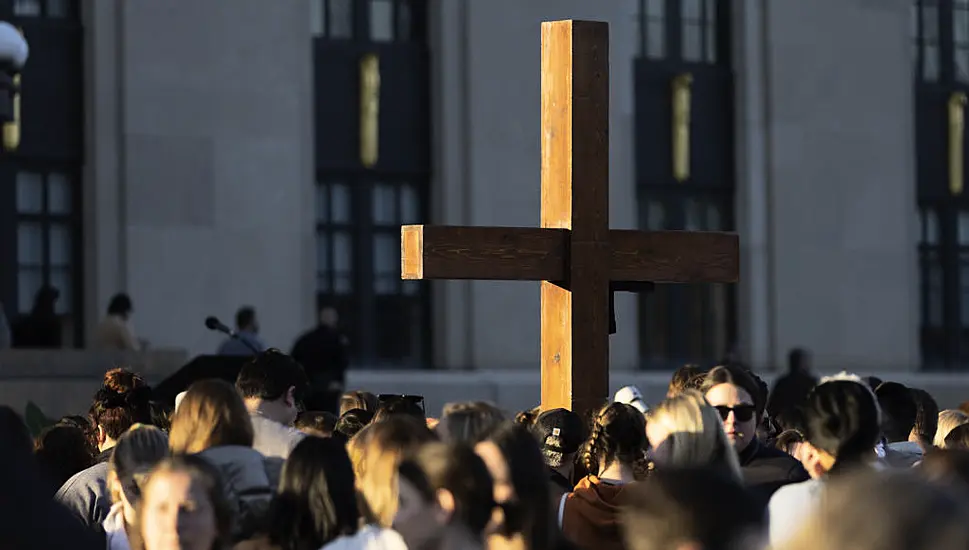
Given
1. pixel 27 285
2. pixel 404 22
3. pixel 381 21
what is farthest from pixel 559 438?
pixel 404 22

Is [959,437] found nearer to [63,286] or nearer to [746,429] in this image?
[746,429]

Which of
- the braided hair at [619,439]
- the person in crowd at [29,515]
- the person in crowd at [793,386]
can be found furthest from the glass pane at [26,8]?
the person in crowd at [29,515]

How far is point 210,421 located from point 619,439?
157cm

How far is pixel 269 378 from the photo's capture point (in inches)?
289

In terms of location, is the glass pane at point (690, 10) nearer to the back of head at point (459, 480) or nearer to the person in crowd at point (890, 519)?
the back of head at point (459, 480)

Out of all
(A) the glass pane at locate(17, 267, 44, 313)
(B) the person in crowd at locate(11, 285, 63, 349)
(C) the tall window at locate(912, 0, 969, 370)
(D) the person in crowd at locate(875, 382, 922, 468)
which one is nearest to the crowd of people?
(D) the person in crowd at locate(875, 382, 922, 468)

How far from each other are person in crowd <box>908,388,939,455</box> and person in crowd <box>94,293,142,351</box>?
9.98 metres

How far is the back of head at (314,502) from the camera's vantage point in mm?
5277

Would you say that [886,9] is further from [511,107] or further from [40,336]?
[40,336]

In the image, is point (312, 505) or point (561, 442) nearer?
point (312, 505)

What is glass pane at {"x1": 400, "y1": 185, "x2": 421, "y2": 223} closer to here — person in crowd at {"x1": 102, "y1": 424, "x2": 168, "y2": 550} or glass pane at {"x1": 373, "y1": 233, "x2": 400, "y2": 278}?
glass pane at {"x1": 373, "y1": 233, "x2": 400, "y2": 278}

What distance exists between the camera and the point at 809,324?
2320 cm

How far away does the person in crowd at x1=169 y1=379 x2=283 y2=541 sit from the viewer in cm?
617

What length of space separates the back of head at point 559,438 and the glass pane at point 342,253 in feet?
44.4
